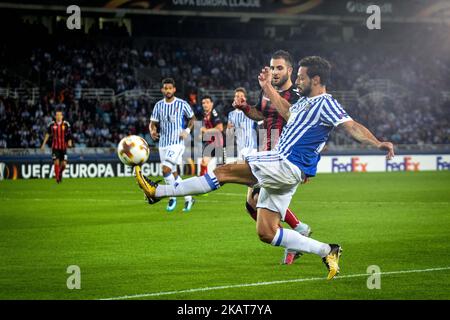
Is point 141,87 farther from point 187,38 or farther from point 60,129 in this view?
point 60,129

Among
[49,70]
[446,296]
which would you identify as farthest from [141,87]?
[446,296]

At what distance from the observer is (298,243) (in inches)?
352

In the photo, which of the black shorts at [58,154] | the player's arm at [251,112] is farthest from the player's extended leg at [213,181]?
the black shorts at [58,154]

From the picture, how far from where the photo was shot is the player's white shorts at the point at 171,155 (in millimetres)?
18672

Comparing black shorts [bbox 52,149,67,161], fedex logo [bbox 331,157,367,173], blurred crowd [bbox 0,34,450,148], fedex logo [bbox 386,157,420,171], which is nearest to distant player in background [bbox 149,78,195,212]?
black shorts [bbox 52,149,67,161]

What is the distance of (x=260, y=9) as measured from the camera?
41469 mm

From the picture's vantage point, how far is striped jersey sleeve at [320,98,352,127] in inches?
342

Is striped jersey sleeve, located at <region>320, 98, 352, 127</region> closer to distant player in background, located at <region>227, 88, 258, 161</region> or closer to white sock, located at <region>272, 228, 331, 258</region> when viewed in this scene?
white sock, located at <region>272, 228, 331, 258</region>

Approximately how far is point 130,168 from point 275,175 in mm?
25135

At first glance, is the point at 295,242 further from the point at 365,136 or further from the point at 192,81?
the point at 192,81

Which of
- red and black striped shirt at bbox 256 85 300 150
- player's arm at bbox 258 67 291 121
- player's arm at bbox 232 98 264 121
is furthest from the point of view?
red and black striped shirt at bbox 256 85 300 150

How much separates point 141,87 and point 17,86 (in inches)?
232

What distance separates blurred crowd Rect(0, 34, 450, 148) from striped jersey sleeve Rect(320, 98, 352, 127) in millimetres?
25661

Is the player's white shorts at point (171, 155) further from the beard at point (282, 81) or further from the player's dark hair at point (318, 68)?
the player's dark hair at point (318, 68)
